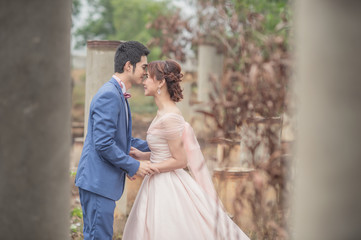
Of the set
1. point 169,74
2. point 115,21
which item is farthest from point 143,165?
point 115,21

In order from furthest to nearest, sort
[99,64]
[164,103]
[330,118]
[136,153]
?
[99,64] → [136,153] → [164,103] → [330,118]

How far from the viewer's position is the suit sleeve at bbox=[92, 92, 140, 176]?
3578mm

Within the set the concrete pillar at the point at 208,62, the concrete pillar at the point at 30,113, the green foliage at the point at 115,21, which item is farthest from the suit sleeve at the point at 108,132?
the green foliage at the point at 115,21

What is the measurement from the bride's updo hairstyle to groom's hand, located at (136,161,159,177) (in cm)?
58

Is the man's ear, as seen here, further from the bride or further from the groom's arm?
the groom's arm

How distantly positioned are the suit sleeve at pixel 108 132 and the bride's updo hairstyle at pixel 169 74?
464 mm

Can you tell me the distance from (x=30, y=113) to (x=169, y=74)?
2013 mm

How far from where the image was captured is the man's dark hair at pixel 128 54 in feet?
Result: 12.9

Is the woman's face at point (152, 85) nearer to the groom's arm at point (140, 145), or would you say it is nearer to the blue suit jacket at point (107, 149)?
the blue suit jacket at point (107, 149)

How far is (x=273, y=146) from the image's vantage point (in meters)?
2.52

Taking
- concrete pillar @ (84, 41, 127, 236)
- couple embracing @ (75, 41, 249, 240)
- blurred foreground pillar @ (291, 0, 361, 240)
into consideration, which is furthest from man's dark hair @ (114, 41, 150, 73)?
blurred foreground pillar @ (291, 0, 361, 240)

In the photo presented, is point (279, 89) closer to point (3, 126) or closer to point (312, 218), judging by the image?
point (312, 218)

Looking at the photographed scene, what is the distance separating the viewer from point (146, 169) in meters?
3.88

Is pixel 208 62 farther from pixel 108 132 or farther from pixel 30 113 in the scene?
pixel 30 113
